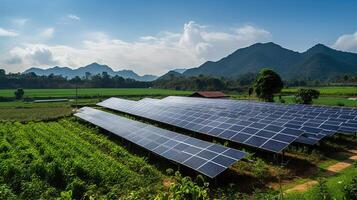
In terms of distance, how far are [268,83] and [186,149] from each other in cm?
3117

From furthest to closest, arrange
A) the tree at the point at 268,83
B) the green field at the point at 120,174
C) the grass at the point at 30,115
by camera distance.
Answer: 1. the tree at the point at 268,83
2. the grass at the point at 30,115
3. the green field at the point at 120,174

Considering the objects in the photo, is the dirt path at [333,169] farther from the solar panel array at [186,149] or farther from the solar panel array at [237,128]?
the solar panel array at [186,149]

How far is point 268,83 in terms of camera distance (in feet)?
145

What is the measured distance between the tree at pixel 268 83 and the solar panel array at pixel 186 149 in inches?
1042

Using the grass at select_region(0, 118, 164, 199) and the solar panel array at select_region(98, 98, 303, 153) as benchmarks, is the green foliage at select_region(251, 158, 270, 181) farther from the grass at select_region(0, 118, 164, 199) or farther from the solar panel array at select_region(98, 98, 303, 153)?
the grass at select_region(0, 118, 164, 199)

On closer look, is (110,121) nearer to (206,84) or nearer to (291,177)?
(291,177)

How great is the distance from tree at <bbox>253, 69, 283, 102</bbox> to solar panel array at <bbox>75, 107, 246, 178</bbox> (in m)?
26.5

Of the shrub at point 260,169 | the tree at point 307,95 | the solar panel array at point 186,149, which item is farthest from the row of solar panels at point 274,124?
the tree at point 307,95

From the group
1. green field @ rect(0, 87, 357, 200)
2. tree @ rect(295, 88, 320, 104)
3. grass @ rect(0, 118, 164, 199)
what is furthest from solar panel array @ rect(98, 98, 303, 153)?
tree @ rect(295, 88, 320, 104)

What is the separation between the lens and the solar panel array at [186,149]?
1412cm

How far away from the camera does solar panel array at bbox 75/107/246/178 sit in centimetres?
1412

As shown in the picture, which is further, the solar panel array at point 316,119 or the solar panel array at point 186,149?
the solar panel array at point 316,119

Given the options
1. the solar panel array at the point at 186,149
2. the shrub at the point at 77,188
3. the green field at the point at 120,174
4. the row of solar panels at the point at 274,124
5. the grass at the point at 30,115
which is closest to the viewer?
the green field at the point at 120,174

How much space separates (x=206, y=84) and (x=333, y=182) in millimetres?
104528
